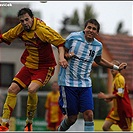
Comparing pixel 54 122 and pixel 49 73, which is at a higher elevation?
pixel 49 73

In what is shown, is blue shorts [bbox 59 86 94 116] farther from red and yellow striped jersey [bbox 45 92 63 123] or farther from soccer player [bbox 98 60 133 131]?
red and yellow striped jersey [bbox 45 92 63 123]

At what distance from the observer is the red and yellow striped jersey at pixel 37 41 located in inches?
336

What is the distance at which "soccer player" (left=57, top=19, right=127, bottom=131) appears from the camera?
346 inches

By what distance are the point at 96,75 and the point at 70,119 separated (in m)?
21.0

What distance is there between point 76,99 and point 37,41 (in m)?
1.15

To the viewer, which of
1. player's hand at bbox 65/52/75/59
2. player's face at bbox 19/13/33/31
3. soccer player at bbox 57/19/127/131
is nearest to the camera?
player's face at bbox 19/13/33/31

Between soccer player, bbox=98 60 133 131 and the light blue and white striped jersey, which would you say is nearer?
the light blue and white striped jersey

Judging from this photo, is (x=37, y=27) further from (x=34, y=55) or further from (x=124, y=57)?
(x=124, y=57)

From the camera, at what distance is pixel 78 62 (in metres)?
8.81

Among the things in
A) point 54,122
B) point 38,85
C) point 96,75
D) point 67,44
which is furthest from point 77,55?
point 96,75

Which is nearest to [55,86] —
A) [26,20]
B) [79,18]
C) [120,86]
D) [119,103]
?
[119,103]

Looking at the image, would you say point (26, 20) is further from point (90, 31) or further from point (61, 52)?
point (90, 31)

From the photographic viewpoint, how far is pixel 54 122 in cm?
1694

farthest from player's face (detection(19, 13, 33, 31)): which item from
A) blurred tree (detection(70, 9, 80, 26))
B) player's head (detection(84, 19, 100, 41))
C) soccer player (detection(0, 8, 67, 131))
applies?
blurred tree (detection(70, 9, 80, 26))
